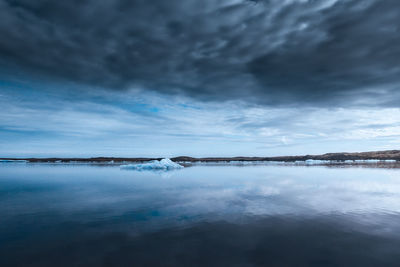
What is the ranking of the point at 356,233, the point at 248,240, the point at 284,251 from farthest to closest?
the point at 356,233
the point at 248,240
the point at 284,251

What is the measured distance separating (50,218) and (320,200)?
37.1 feet

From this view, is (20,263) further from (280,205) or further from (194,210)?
(280,205)

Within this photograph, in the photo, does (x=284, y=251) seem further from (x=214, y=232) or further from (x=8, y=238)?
(x=8, y=238)

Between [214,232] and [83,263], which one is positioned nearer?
[83,263]

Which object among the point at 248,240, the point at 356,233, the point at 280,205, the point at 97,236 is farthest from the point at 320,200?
the point at 97,236

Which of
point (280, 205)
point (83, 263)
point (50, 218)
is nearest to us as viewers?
point (83, 263)

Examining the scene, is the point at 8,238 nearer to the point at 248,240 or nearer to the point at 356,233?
the point at 248,240

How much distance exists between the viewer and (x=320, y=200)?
1088 cm

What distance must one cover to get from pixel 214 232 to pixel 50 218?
5799mm

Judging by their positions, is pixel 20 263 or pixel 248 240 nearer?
pixel 20 263

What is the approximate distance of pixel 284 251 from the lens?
16.4 ft

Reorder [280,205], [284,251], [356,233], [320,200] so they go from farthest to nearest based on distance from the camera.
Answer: [320,200] → [280,205] → [356,233] → [284,251]

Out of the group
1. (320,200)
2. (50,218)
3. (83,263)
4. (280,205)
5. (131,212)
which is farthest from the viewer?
(320,200)

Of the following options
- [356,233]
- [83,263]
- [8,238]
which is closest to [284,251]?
[356,233]
